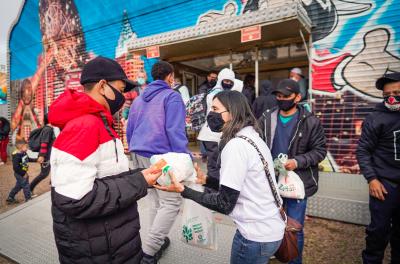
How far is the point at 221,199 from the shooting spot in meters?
1.80

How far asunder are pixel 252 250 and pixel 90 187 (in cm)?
115

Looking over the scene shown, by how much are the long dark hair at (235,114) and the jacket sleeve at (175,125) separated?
1020 millimetres

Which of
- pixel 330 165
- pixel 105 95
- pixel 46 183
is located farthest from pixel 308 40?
pixel 46 183

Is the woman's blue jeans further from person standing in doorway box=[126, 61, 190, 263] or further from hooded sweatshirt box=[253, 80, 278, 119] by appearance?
hooded sweatshirt box=[253, 80, 278, 119]

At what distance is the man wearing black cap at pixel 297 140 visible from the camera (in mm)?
2794

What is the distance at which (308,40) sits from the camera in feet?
21.1

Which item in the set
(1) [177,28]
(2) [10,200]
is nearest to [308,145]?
(1) [177,28]

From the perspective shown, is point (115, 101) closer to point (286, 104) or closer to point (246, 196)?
point (246, 196)

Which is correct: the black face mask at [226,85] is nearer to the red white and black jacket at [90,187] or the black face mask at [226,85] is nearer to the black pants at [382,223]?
the black pants at [382,223]

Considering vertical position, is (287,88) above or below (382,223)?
above

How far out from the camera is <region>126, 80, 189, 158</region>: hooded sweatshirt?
2.94 m

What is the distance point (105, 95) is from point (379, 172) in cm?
285

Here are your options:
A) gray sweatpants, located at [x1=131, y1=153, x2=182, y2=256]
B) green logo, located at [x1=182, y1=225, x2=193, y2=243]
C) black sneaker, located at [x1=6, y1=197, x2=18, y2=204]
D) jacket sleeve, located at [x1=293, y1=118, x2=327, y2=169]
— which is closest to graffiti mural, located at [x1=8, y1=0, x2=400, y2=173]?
jacket sleeve, located at [x1=293, y1=118, x2=327, y2=169]

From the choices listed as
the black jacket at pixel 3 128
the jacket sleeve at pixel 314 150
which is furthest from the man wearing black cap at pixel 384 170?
the black jacket at pixel 3 128
